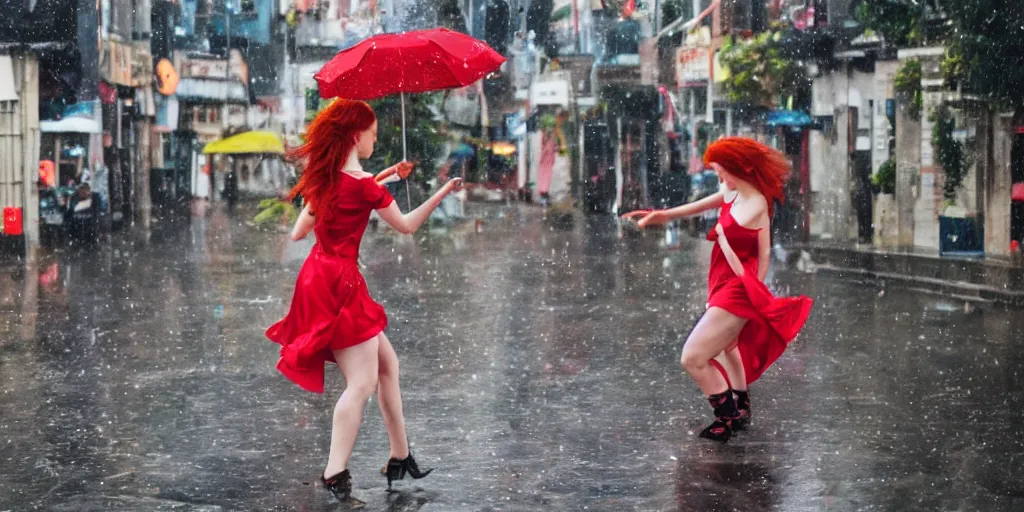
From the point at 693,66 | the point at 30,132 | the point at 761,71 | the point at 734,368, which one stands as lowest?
the point at 734,368

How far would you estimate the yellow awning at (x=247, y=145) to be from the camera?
43.6 meters

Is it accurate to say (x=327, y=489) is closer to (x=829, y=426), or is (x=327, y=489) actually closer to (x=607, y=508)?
(x=607, y=508)

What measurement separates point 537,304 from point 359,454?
710 centimetres

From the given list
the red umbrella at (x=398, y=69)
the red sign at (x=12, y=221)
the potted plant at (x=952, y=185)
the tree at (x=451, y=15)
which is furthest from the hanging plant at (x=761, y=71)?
the red umbrella at (x=398, y=69)

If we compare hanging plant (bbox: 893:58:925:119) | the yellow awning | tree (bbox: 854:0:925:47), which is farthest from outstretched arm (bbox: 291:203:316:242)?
the yellow awning

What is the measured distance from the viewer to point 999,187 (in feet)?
71.8

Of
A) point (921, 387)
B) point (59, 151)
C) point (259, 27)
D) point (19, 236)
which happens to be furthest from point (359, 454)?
point (259, 27)

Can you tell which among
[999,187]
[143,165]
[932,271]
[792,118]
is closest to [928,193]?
[999,187]

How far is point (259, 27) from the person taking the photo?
4772 centimetres

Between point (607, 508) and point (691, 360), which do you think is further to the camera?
point (691, 360)

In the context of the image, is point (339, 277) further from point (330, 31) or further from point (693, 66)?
point (330, 31)

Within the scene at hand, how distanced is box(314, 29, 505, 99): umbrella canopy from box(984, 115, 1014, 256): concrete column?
16946 mm

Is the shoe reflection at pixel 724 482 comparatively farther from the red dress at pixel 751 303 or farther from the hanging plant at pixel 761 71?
the hanging plant at pixel 761 71

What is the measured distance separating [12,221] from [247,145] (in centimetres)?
2070
